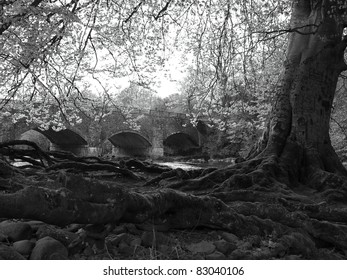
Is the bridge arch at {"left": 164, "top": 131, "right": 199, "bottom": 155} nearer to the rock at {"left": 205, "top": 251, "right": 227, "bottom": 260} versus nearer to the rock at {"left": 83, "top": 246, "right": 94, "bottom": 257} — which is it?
the rock at {"left": 205, "top": 251, "right": 227, "bottom": 260}

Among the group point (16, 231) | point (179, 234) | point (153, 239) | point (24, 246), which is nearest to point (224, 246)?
point (179, 234)

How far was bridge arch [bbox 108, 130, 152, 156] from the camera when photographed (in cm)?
3683

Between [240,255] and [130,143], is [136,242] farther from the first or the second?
[130,143]

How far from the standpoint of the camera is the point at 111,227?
3.56m

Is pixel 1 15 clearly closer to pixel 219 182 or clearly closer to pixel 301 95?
pixel 219 182

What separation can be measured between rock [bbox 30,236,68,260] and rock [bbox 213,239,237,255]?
60.4 inches

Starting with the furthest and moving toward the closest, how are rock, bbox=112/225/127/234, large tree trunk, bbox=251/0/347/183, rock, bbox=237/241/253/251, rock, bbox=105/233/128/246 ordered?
1. large tree trunk, bbox=251/0/347/183
2. rock, bbox=237/241/253/251
3. rock, bbox=112/225/127/234
4. rock, bbox=105/233/128/246

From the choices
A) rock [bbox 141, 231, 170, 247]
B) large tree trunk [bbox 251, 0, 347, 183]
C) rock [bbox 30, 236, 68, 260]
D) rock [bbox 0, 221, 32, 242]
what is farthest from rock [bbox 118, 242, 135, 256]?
large tree trunk [bbox 251, 0, 347, 183]

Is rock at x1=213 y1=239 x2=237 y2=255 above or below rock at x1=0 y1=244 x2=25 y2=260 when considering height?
below

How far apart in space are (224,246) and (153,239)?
0.74 meters

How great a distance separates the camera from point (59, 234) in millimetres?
3273

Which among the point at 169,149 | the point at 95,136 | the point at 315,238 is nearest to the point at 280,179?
the point at 315,238
